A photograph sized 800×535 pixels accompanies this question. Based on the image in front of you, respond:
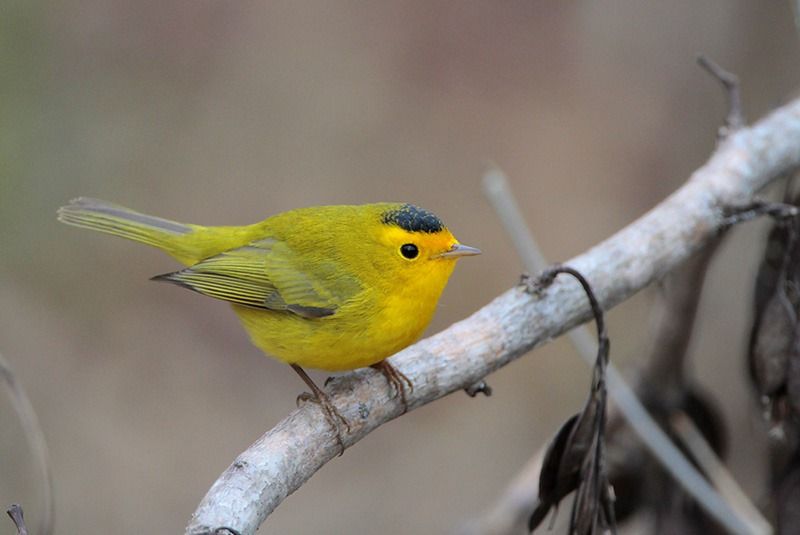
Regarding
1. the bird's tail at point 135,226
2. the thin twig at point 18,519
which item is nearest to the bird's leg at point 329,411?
the thin twig at point 18,519

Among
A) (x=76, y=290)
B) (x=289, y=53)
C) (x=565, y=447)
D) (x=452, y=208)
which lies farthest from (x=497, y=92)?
(x=565, y=447)

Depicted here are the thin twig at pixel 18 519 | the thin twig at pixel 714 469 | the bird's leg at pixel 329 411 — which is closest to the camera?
the thin twig at pixel 18 519

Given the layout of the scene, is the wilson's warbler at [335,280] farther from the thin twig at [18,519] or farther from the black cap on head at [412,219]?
the thin twig at [18,519]

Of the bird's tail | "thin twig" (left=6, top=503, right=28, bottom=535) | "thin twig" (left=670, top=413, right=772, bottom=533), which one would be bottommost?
"thin twig" (left=670, top=413, right=772, bottom=533)

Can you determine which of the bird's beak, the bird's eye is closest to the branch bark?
the bird's beak

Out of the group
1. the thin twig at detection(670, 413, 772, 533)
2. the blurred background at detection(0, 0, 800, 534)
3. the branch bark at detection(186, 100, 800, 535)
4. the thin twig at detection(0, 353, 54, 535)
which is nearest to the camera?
the branch bark at detection(186, 100, 800, 535)

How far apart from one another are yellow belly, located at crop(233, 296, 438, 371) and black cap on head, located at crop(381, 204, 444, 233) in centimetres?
29

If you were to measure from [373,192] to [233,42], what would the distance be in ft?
6.85

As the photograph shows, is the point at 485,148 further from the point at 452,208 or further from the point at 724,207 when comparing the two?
the point at 724,207

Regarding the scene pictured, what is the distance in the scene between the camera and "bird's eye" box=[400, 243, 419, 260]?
370 cm

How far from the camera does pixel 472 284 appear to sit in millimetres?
8062

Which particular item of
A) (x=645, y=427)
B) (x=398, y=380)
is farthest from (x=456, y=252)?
(x=645, y=427)

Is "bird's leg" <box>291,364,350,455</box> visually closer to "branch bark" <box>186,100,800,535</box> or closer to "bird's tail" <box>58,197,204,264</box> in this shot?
"branch bark" <box>186,100,800,535</box>

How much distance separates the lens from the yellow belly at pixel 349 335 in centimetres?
344
